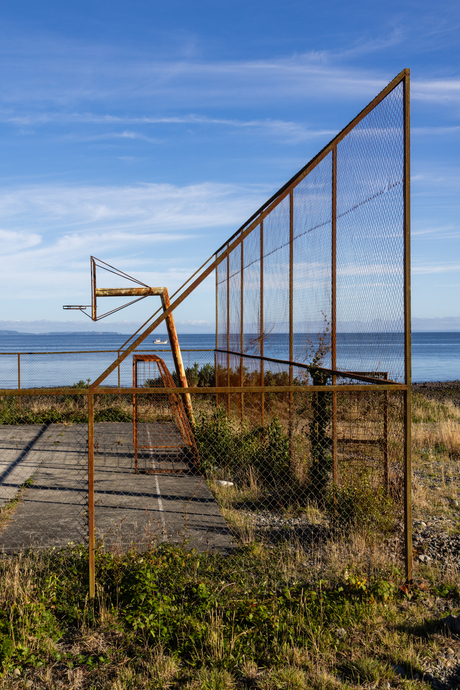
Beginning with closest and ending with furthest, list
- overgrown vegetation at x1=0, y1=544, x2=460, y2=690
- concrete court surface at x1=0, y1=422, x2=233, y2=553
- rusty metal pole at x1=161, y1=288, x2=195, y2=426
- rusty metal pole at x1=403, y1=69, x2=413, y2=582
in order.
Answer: overgrown vegetation at x1=0, y1=544, x2=460, y2=690 → rusty metal pole at x1=403, y1=69, x2=413, y2=582 → concrete court surface at x1=0, y1=422, x2=233, y2=553 → rusty metal pole at x1=161, y1=288, x2=195, y2=426

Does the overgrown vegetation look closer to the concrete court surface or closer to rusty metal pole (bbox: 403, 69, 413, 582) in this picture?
the concrete court surface

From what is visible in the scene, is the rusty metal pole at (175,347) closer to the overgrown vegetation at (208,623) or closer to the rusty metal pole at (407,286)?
the overgrown vegetation at (208,623)

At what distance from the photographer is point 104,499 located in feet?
25.1

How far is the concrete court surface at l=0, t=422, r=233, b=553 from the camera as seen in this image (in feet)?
19.8

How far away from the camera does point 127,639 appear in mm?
3961

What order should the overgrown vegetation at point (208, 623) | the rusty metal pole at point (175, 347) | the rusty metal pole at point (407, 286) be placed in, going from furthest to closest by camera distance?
1. the rusty metal pole at point (175, 347)
2. the rusty metal pole at point (407, 286)
3. the overgrown vegetation at point (208, 623)

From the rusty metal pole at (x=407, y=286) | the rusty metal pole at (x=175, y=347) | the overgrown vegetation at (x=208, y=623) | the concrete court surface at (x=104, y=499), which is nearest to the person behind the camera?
the overgrown vegetation at (x=208, y=623)

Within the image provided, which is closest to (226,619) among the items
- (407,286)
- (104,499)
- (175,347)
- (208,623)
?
(208,623)

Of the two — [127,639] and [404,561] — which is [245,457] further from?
[127,639]

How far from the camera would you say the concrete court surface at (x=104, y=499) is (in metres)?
6.04

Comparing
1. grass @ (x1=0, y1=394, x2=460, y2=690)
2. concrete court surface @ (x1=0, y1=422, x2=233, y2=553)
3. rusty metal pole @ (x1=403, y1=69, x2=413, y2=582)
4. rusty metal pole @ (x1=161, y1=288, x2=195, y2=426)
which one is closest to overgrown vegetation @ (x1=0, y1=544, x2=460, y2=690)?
grass @ (x1=0, y1=394, x2=460, y2=690)

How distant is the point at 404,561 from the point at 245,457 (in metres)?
4.29

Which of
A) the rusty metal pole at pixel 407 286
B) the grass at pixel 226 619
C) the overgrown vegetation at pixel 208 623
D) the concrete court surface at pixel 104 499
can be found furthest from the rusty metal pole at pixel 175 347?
the rusty metal pole at pixel 407 286

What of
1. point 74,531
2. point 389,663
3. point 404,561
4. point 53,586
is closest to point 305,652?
point 389,663
